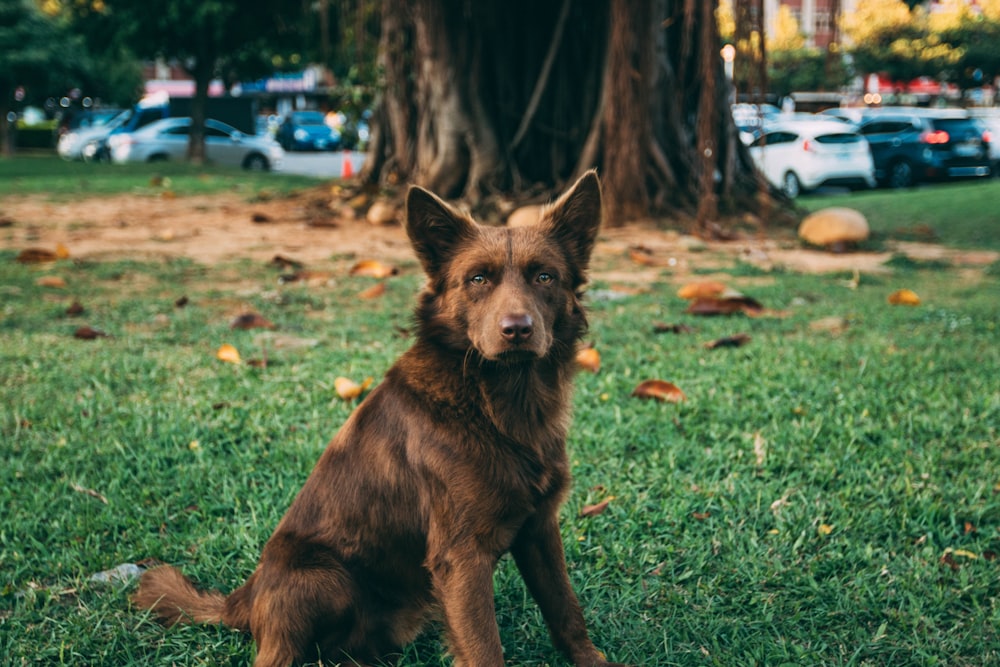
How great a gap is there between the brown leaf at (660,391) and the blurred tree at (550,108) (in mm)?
5829

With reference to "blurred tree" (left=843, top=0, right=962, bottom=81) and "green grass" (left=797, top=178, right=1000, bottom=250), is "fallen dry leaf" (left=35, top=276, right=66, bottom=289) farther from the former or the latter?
"blurred tree" (left=843, top=0, right=962, bottom=81)

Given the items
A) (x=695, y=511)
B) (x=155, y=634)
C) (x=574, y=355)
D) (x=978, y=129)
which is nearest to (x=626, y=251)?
(x=695, y=511)

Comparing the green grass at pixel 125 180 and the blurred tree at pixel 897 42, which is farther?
the blurred tree at pixel 897 42

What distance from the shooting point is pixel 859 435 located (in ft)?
13.5

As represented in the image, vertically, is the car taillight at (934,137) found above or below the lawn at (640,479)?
above

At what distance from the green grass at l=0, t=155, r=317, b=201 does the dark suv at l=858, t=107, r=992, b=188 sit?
14.6 metres

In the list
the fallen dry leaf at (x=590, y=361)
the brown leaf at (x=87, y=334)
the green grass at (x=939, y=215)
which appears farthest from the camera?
the green grass at (x=939, y=215)

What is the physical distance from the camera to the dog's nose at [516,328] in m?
2.51

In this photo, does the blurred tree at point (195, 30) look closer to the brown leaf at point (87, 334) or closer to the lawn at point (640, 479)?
the brown leaf at point (87, 334)

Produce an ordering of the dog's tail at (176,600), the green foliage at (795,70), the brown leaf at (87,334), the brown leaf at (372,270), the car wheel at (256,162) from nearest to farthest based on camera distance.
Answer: the dog's tail at (176,600) < the brown leaf at (87,334) < the brown leaf at (372,270) < the car wheel at (256,162) < the green foliage at (795,70)

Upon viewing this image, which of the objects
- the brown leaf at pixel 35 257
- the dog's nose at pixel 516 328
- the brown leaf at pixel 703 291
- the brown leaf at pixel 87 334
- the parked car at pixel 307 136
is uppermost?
the parked car at pixel 307 136

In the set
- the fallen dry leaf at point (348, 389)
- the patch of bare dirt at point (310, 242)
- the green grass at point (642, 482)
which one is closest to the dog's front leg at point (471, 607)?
the green grass at point (642, 482)

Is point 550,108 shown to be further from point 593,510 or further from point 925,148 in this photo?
point 925,148

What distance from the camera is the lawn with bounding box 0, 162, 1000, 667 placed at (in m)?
2.80
